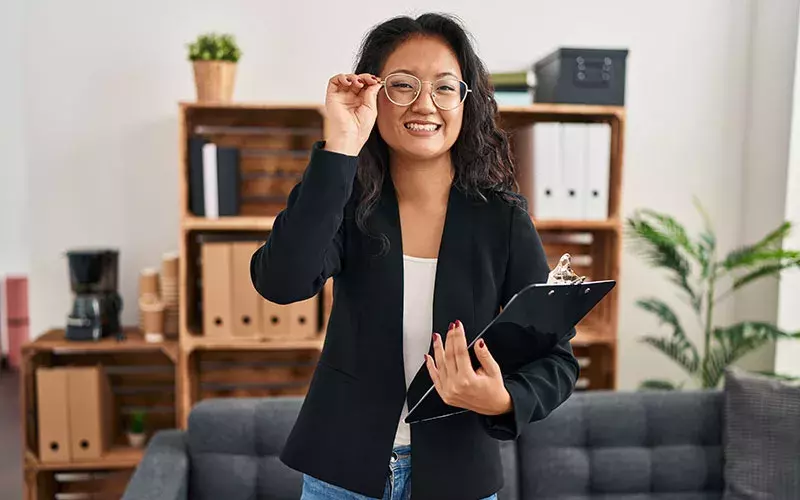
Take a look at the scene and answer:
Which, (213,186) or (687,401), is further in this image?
(213,186)

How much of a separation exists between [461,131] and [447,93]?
0.28 ft

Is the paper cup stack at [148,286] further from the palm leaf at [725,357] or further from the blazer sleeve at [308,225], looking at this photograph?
the palm leaf at [725,357]

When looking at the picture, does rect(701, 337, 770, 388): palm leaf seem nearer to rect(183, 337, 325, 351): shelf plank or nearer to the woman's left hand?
rect(183, 337, 325, 351): shelf plank

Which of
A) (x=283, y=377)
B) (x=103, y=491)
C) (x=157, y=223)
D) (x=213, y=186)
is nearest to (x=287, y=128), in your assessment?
(x=213, y=186)

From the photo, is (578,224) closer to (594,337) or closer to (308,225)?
(594,337)

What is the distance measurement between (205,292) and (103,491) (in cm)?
97

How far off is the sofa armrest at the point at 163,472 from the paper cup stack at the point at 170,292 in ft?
1.80

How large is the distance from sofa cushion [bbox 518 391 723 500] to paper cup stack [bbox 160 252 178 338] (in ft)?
4.28

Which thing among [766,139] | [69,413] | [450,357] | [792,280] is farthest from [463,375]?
[766,139]

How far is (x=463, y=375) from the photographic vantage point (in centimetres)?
91

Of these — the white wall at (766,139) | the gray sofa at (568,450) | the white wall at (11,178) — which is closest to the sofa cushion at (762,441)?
the gray sofa at (568,450)

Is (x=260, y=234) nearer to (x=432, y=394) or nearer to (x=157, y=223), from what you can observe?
(x=157, y=223)

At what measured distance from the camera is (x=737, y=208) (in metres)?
3.03

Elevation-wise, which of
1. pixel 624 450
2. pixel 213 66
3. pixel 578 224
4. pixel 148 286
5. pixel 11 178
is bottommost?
pixel 624 450
